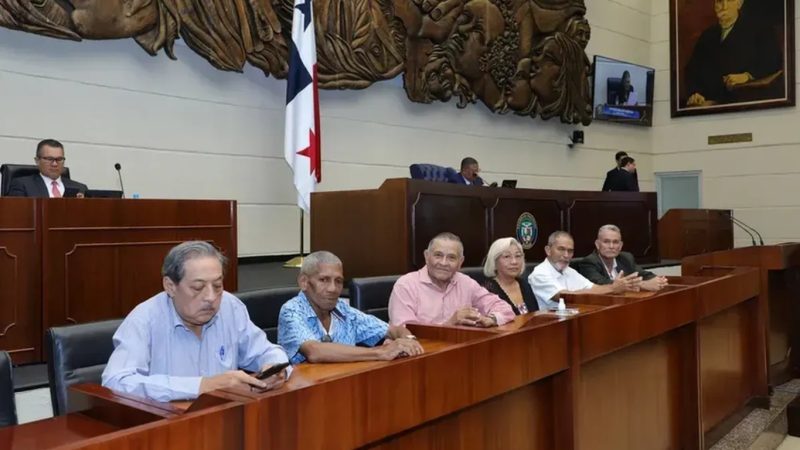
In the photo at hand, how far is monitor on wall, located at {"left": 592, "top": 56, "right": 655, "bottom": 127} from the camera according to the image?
8984 mm

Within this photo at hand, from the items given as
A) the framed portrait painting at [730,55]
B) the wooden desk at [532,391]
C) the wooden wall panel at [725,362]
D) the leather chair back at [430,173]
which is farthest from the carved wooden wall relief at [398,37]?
the wooden wall panel at [725,362]

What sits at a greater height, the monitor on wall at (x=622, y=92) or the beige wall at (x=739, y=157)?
the monitor on wall at (x=622, y=92)

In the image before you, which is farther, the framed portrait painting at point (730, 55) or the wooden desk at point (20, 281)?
the framed portrait painting at point (730, 55)

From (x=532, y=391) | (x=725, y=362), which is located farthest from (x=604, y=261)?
(x=532, y=391)

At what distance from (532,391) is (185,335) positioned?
3.37 ft

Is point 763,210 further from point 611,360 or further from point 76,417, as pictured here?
point 76,417

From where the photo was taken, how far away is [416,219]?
4.22 m

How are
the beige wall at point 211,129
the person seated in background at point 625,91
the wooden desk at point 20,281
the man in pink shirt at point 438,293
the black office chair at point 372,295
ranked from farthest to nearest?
the person seated in background at point 625,91 → the beige wall at point 211,129 → the black office chair at point 372,295 → the man in pink shirt at point 438,293 → the wooden desk at point 20,281

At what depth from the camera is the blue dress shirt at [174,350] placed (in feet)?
5.18

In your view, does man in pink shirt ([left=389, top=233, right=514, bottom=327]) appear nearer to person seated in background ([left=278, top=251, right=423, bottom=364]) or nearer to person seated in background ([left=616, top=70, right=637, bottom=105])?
person seated in background ([left=278, top=251, right=423, bottom=364])

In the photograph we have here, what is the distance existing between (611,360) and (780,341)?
2.65 meters

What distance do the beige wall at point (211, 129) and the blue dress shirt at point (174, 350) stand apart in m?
3.24

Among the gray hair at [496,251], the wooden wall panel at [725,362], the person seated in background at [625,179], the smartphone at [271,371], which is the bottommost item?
the wooden wall panel at [725,362]

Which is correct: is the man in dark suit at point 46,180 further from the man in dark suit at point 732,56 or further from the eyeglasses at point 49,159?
the man in dark suit at point 732,56
